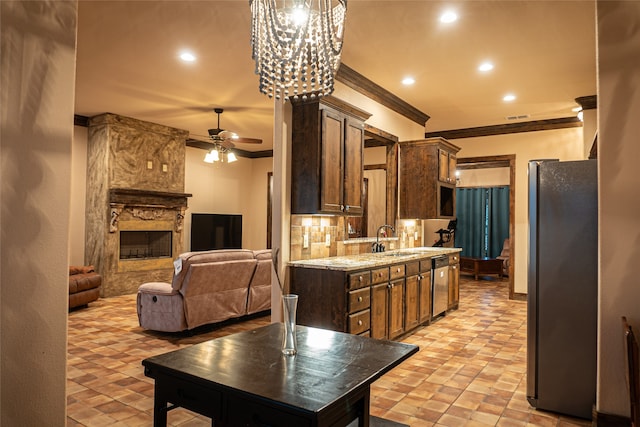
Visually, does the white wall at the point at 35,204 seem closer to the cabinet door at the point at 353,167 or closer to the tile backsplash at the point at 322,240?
the tile backsplash at the point at 322,240

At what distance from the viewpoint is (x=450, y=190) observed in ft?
23.0

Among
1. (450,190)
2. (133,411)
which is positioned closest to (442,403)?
(133,411)

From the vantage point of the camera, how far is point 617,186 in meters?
2.54

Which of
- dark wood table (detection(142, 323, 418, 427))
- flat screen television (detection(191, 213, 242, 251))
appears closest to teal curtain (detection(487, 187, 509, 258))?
flat screen television (detection(191, 213, 242, 251))

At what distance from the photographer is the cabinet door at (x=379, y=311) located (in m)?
4.25

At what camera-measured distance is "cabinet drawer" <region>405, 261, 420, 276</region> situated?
4934 mm

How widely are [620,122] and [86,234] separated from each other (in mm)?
7810

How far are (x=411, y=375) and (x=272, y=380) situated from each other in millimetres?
2367

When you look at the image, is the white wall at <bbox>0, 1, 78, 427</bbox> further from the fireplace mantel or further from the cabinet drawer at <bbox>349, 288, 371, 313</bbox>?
the fireplace mantel

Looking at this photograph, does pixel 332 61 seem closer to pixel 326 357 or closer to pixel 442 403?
pixel 326 357

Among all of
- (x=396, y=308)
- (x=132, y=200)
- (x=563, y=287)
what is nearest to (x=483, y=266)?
(x=396, y=308)

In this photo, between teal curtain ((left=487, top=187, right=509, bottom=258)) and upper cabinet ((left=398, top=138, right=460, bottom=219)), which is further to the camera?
teal curtain ((left=487, top=187, right=509, bottom=258))

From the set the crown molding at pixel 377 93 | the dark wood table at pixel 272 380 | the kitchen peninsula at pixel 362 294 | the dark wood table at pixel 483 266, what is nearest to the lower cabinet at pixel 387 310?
the kitchen peninsula at pixel 362 294

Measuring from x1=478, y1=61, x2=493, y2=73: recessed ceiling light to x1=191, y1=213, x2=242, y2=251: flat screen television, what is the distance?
21.1ft
